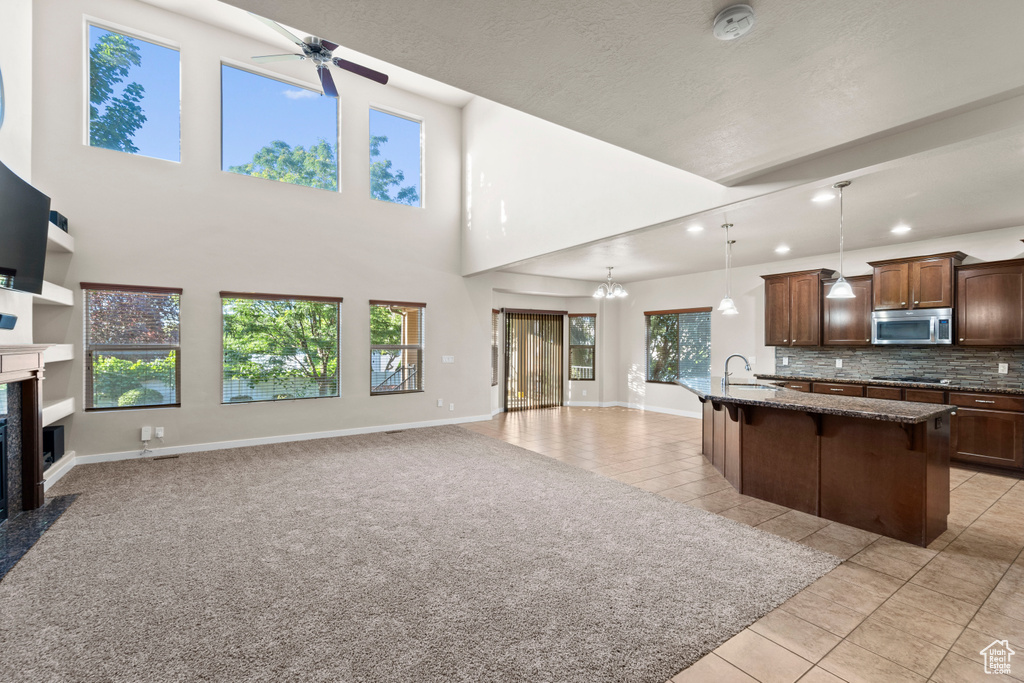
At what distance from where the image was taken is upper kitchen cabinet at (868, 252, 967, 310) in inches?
208

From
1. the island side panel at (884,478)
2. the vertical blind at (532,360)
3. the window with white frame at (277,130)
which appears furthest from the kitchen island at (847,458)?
the window with white frame at (277,130)

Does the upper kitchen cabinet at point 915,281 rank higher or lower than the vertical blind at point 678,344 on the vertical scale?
higher

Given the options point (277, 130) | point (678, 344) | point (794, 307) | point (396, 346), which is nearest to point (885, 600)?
point (794, 307)

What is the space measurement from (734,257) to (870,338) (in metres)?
2.01

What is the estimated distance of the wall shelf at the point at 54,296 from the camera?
4.19 metres

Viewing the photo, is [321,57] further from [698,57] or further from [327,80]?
[698,57]

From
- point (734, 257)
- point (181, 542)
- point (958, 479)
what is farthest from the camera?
point (734, 257)

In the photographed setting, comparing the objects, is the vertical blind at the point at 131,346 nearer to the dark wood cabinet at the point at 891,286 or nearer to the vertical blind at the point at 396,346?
the vertical blind at the point at 396,346

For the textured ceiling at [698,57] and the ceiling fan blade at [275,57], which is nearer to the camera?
the textured ceiling at [698,57]

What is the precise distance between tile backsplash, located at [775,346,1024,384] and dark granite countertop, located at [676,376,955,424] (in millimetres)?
2521

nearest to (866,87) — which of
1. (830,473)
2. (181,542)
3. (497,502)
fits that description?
(830,473)

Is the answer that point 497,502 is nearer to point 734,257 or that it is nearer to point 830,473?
point 830,473

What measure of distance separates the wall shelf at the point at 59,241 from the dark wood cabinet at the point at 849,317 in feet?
28.1

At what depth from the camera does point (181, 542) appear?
10.1 ft
